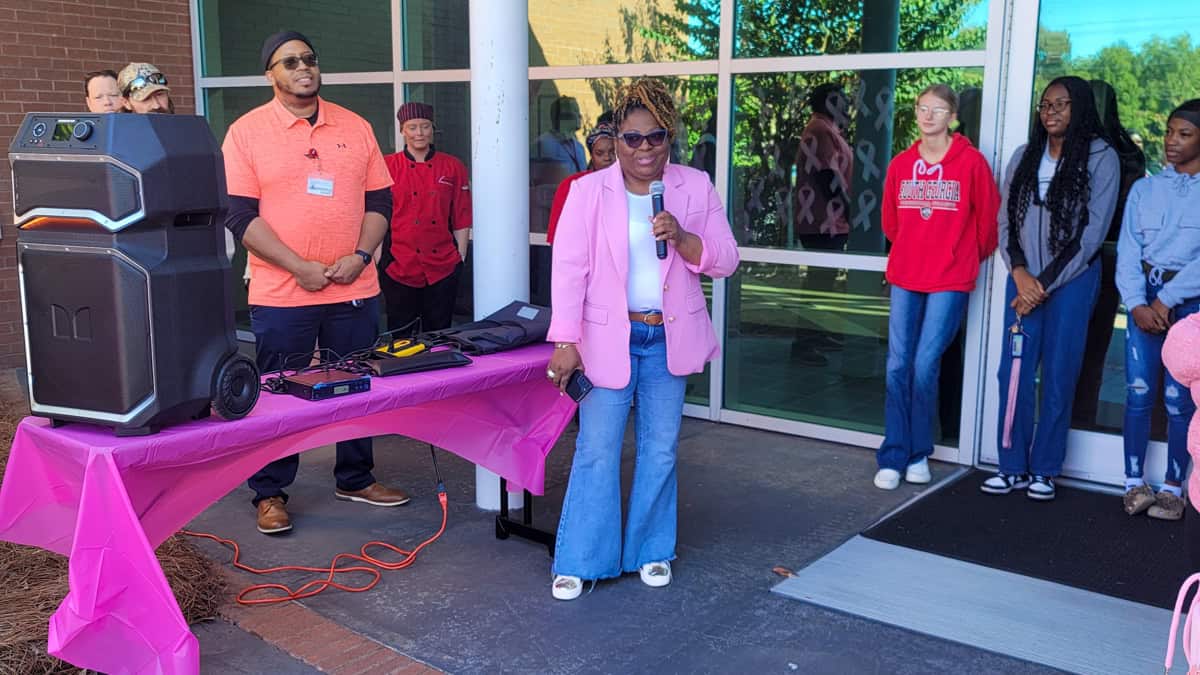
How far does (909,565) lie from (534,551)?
1.46 metres

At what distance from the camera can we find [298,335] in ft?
14.3

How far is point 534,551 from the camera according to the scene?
430cm

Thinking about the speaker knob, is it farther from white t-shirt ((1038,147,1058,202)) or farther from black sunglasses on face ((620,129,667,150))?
white t-shirt ((1038,147,1058,202))

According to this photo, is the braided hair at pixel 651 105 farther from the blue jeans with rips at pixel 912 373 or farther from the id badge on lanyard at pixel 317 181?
the blue jeans with rips at pixel 912 373


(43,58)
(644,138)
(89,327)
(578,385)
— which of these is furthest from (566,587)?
(43,58)

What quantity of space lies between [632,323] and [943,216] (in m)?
1.95

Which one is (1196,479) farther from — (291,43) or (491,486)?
(291,43)

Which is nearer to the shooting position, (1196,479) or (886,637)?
(1196,479)

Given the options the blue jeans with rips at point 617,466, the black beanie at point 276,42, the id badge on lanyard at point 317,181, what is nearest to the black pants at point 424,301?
the id badge on lanyard at point 317,181

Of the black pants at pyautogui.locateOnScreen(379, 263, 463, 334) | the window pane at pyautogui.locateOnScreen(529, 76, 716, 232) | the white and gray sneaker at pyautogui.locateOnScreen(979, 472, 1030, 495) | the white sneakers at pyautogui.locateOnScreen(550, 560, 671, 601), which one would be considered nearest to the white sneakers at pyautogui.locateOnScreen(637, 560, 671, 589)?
the white sneakers at pyautogui.locateOnScreen(550, 560, 671, 601)

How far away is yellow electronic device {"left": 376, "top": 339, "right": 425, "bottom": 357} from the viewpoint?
378 cm

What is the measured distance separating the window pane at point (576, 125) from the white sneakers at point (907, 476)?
6.74ft

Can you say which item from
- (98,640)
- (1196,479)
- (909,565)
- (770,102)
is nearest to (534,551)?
(909,565)

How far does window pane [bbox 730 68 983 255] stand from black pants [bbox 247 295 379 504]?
2.45 meters
